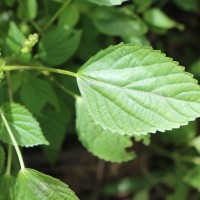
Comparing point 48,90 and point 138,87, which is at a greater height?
point 138,87

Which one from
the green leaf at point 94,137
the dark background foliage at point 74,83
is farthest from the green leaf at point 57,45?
the green leaf at point 94,137

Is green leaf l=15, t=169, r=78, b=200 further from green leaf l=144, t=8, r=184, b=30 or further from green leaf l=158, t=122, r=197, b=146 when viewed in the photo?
green leaf l=158, t=122, r=197, b=146

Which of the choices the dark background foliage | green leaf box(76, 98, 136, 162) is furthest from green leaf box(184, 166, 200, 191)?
green leaf box(76, 98, 136, 162)

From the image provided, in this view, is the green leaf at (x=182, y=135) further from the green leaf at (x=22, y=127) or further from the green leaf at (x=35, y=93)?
the green leaf at (x=22, y=127)

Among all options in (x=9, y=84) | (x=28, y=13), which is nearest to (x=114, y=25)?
(x=28, y=13)

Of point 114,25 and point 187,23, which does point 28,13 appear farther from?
point 187,23
